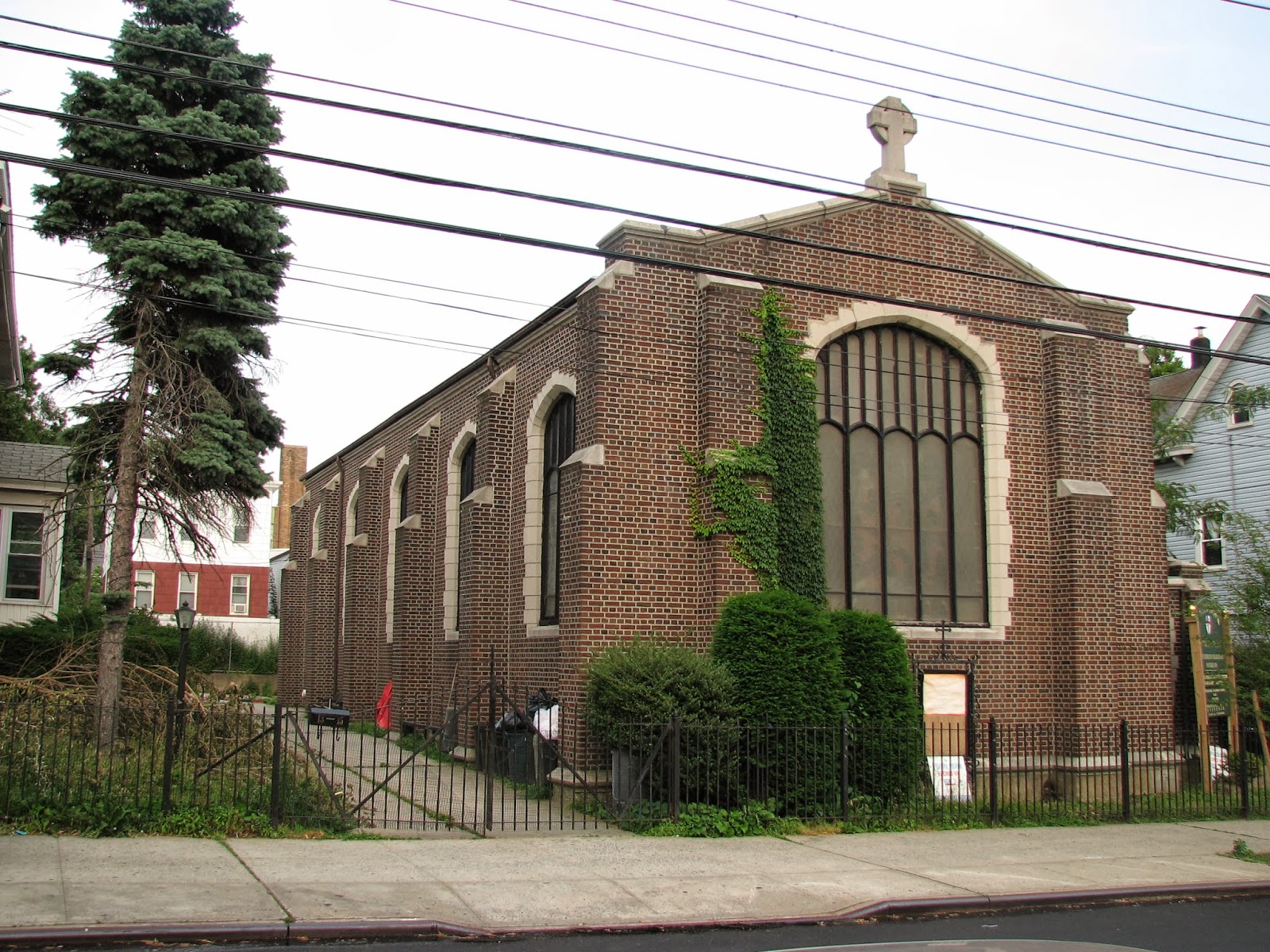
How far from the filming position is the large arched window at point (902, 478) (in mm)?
17750

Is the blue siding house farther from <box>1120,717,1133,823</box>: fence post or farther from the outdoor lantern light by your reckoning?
the outdoor lantern light

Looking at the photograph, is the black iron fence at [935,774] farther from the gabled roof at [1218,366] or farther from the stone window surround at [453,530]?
the gabled roof at [1218,366]

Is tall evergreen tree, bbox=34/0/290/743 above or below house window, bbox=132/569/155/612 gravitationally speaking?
above

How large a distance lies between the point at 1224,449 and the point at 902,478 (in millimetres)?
19262

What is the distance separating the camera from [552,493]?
1950 centimetres

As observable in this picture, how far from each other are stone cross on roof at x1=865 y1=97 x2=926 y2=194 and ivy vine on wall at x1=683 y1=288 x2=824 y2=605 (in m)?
3.53

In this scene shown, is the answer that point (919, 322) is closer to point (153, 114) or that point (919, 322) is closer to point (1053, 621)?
point (1053, 621)

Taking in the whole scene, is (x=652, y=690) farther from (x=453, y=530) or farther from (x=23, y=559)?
(x=23, y=559)

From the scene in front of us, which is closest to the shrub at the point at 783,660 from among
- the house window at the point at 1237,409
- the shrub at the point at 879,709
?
the shrub at the point at 879,709

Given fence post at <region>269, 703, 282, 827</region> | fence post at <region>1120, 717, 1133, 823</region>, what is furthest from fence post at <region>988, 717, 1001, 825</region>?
fence post at <region>269, 703, 282, 827</region>

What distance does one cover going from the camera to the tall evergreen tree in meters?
17.2

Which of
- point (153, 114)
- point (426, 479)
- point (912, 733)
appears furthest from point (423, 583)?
point (912, 733)

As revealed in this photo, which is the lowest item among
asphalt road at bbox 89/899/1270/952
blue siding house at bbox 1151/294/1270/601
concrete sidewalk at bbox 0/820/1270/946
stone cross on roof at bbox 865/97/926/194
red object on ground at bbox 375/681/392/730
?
asphalt road at bbox 89/899/1270/952

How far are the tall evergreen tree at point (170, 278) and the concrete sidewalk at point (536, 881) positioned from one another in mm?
6807
